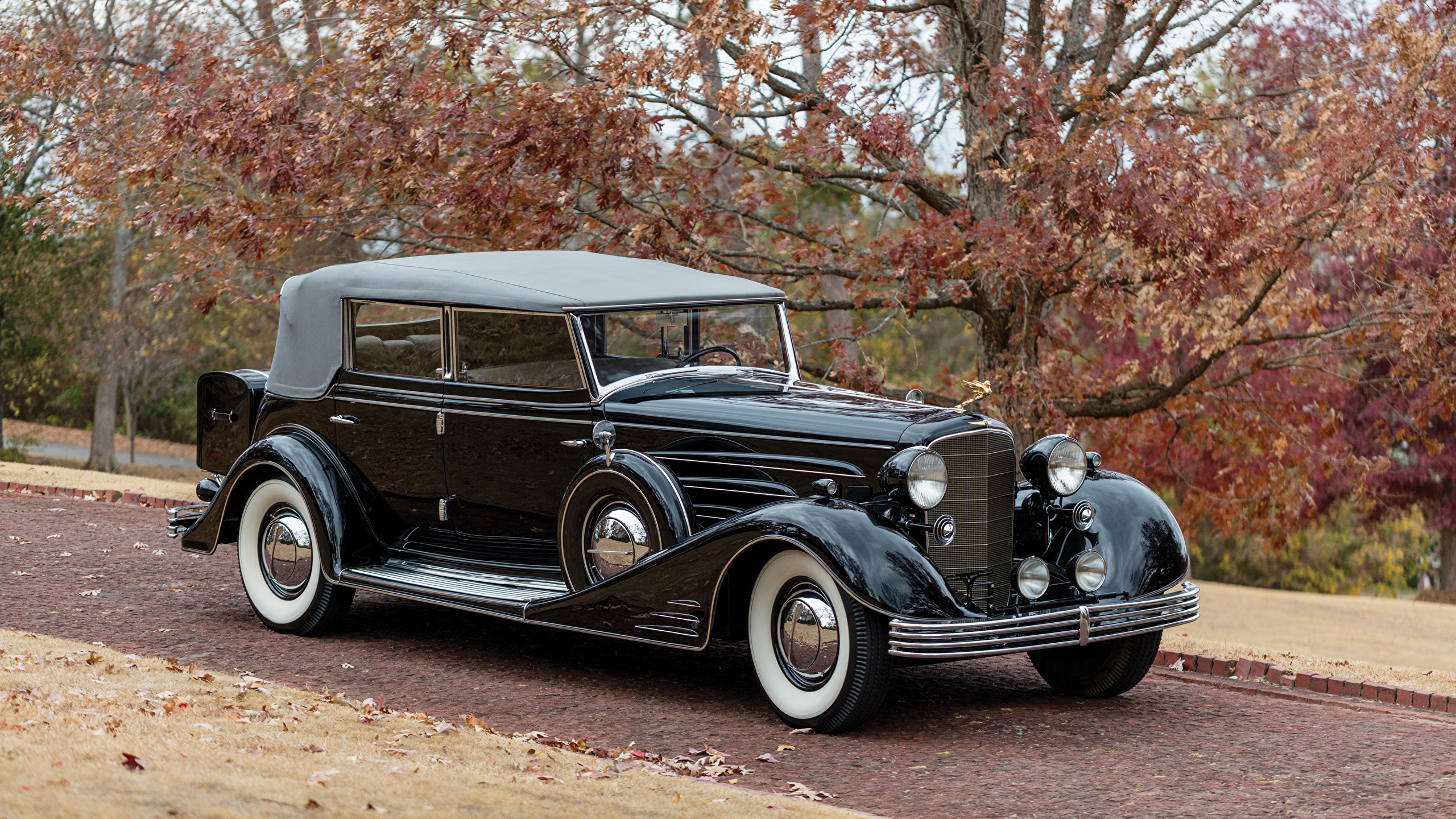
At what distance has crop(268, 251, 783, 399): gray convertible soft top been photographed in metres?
7.19

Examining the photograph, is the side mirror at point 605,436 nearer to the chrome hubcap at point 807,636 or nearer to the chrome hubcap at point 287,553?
the chrome hubcap at point 807,636

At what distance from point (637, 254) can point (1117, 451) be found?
235 inches

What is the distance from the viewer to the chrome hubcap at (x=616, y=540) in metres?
6.55

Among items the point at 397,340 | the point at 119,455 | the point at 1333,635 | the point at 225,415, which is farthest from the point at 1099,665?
the point at 119,455

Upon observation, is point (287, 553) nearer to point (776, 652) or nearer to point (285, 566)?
point (285, 566)

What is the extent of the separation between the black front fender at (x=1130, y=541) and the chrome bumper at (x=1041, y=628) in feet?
0.34

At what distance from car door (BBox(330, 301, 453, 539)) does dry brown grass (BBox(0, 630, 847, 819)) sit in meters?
1.77

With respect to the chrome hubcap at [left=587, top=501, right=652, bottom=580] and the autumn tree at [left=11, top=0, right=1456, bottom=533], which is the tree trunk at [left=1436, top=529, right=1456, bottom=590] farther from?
the chrome hubcap at [left=587, top=501, right=652, bottom=580]

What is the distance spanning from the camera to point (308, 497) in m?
7.57

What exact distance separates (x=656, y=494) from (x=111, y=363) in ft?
65.6

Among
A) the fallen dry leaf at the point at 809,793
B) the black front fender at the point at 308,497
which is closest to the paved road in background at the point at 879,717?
the fallen dry leaf at the point at 809,793

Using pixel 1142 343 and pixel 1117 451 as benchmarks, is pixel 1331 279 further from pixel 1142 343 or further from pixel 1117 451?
pixel 1117 451

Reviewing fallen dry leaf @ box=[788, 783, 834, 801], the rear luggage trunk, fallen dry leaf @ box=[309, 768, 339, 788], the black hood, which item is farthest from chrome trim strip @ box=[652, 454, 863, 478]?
the rear luggage trunk

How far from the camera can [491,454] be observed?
730 cm
